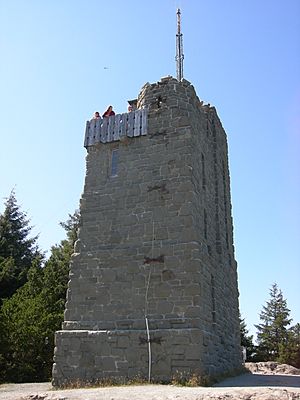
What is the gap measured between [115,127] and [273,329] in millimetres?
30143

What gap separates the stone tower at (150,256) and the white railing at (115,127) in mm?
38

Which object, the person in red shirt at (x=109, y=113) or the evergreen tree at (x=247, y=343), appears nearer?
the person in red shirt at (x=109, y=113)

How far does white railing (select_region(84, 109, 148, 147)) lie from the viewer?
46.7 feet

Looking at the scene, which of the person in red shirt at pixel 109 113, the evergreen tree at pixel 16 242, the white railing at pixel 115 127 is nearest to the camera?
the white railing at pixel 115 127

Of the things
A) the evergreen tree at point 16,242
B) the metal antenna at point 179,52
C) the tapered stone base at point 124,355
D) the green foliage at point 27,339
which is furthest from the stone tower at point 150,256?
the evergreen tree at point 16,242

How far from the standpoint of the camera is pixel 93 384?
1127 cm

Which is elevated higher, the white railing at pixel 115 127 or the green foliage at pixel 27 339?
the white railing at pixel 115 127

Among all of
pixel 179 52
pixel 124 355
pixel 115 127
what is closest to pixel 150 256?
pixel 124 355

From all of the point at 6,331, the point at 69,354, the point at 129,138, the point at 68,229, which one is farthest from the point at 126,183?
the point at 68,229

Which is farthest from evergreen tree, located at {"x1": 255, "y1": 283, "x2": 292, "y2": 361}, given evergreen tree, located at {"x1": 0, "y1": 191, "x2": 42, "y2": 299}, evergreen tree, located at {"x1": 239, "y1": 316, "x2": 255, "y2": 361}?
evergreen tree, located at {"x1": 0, "y1": 191, "x2": 42, "y2": 299}

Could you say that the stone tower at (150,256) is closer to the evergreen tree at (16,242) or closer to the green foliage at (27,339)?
the green foliage at (27,339)

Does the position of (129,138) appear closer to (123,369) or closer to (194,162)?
(194,162)

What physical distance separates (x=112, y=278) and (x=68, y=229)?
22533mm

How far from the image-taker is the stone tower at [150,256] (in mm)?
11398
